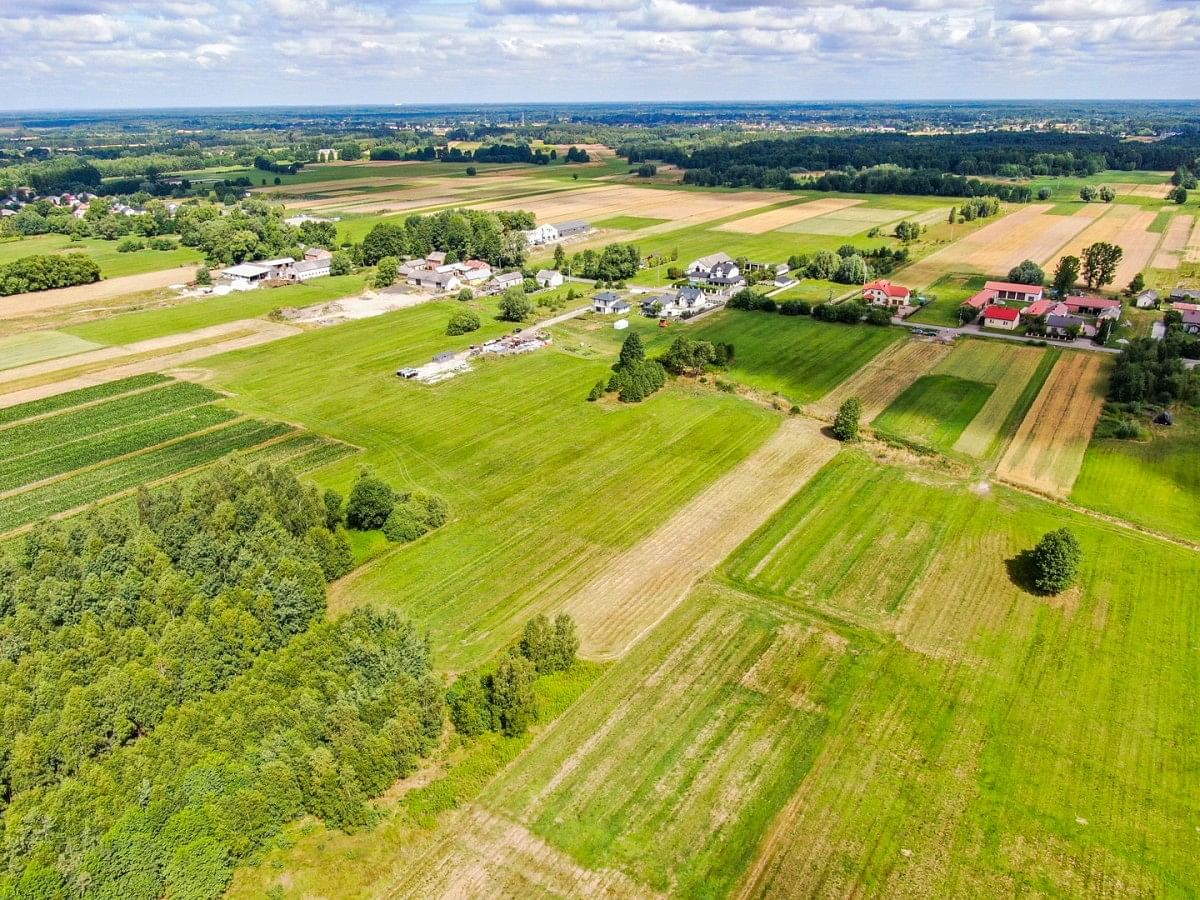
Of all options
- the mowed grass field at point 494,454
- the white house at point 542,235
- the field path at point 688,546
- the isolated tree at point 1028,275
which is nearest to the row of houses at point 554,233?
the white house at point 542,235

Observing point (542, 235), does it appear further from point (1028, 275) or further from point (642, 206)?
point (1028, 275)

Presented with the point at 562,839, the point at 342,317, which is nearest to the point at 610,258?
the point at 342,317

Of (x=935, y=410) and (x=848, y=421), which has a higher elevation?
(x=848, y=421)

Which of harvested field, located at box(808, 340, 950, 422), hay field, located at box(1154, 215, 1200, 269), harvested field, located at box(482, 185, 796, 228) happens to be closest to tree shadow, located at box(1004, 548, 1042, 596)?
harvested field, located at box(808, 340, 950, 422)

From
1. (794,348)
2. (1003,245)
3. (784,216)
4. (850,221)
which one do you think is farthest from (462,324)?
(850,221)

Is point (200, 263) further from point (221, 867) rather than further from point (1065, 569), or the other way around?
point (1065, 569)

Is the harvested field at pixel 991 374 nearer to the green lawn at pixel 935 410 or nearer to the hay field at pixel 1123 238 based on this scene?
the green lawn at pixel 935 410
